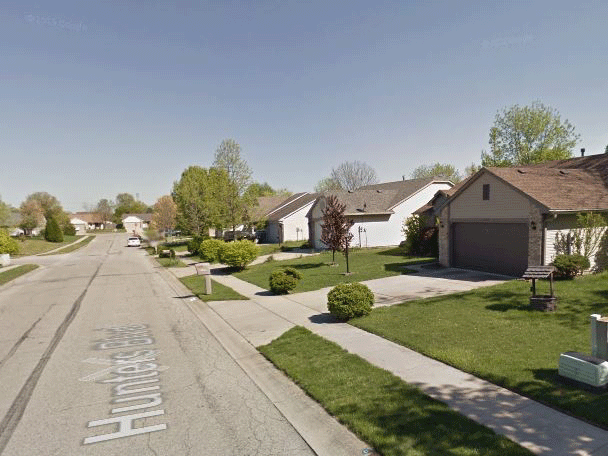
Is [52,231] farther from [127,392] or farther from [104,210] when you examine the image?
[104,210]

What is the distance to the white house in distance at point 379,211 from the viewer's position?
113ft

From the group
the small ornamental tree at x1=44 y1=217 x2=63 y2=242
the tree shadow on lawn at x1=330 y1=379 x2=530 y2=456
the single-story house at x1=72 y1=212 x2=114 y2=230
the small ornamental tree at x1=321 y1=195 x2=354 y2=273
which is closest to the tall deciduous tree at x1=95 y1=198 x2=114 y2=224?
the single-story house at x1=72 y1=212 x2=114 y2=230

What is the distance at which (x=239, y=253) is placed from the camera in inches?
967

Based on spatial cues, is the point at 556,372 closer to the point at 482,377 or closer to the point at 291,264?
the point at 482,377

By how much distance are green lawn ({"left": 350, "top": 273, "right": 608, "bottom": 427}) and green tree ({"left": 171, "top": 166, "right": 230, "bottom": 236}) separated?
83.5 ft

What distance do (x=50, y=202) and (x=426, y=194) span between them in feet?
317

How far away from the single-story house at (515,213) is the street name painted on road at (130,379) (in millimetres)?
14543

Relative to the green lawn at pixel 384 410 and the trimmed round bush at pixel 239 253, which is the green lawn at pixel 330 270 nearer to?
the trimmed round bush at pixel 239 253

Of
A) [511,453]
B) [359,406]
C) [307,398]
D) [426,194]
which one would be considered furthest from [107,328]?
[426,194]

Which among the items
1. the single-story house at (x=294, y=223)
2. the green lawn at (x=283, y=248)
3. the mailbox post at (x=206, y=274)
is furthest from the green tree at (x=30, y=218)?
the mailbox post at (x=206, y=274)

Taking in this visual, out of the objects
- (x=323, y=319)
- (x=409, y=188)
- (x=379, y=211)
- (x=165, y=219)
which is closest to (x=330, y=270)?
(x=323, y=319)

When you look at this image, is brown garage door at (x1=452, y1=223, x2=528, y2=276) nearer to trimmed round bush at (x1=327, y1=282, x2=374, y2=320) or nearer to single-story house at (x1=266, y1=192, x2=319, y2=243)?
trimmed round bush at (x1=327, y1=282, x2=374, y2=320)

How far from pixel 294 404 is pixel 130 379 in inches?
148

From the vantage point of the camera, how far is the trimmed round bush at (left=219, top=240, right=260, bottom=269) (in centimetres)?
2462
